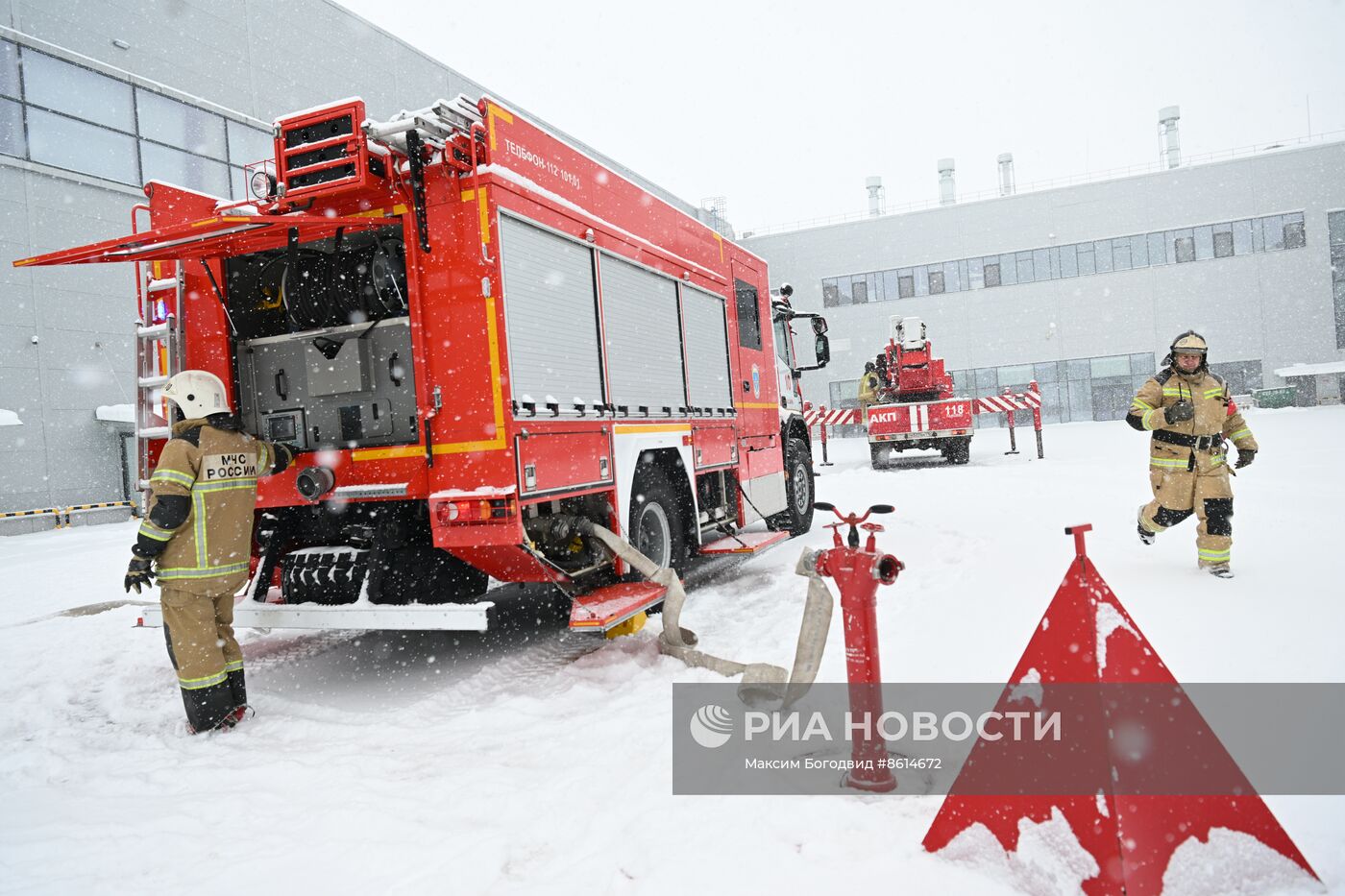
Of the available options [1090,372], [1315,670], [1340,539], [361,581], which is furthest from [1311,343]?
[361,581]

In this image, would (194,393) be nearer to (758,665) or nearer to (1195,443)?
(758,665)

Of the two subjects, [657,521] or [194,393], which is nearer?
[194,393]

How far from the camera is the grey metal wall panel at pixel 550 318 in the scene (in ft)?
14.9

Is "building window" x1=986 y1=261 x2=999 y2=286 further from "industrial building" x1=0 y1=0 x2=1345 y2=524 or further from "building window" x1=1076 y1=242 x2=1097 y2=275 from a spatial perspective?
"building window" x1=1076 y1=242 x2=1097 y2=275

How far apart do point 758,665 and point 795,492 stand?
221 inches

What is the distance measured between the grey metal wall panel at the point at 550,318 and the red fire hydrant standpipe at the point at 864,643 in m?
2.24

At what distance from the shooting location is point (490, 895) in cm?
250

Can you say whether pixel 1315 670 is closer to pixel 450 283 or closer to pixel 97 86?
pixel 450 283

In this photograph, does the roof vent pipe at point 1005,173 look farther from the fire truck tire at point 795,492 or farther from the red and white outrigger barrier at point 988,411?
the fire truck tire at point 795,492

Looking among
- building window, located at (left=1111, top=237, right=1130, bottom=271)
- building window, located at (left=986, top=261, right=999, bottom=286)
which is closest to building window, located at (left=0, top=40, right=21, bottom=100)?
building window, located at (left=986, top=261, right=999, bottom=286)

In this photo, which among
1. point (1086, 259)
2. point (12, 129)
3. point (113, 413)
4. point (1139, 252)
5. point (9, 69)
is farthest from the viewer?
point (1086, 259)

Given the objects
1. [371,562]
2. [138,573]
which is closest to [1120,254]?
[371,562]

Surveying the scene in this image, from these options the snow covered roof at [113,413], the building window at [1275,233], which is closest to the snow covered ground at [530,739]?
the snow covered roof at [113,413]

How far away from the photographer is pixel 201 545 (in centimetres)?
416
